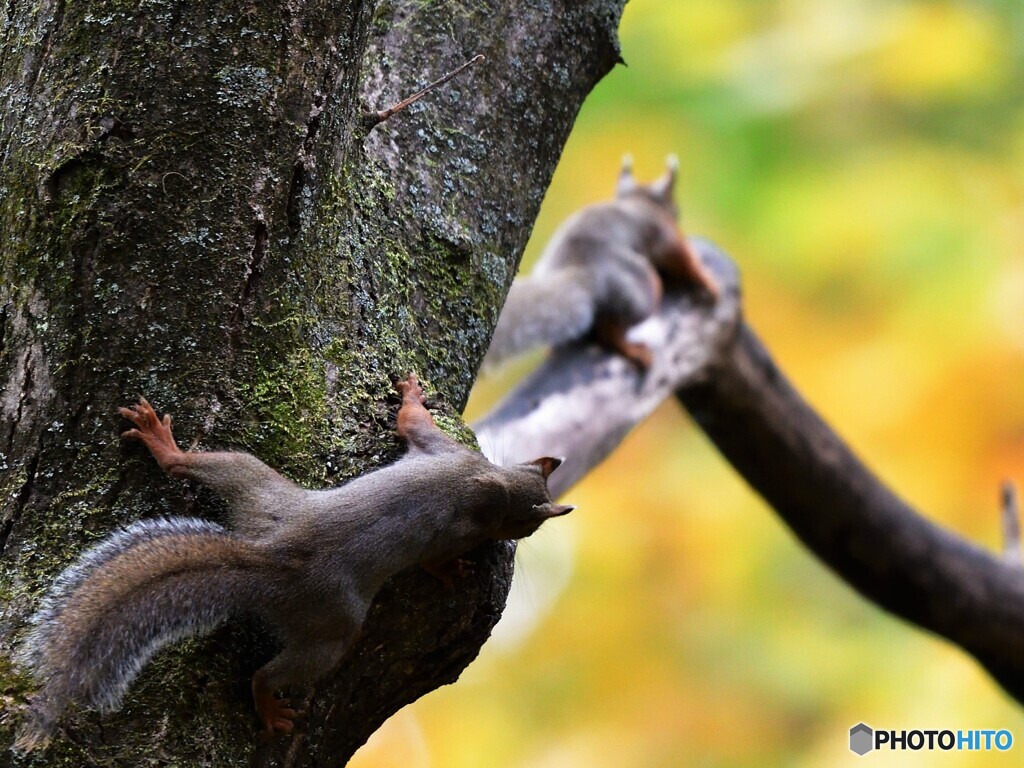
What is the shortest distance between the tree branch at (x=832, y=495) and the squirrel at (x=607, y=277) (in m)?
0.12

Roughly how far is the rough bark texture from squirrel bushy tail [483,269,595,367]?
8.43 ft

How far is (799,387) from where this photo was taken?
Result: 7.14m

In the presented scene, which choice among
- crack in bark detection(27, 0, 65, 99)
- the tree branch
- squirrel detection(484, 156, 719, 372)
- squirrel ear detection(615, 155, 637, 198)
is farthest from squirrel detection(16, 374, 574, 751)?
squirrel ear detection(615, 155, 637, 198)

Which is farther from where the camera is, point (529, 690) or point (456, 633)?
point (529, 690)

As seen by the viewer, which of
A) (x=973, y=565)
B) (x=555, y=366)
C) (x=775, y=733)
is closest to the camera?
(x=555, y=366)

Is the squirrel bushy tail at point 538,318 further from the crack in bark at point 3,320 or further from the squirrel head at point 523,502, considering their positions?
the crack in bark at point 3,320

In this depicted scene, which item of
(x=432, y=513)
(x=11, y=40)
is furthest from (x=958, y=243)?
(x=11, y=40)

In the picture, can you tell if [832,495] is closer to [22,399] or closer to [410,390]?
[410,390]

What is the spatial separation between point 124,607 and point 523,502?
0.96m

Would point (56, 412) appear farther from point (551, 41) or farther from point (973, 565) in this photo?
point (973, 565)

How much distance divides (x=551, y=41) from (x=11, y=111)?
3.99ft

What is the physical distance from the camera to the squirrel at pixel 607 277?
14.9ft

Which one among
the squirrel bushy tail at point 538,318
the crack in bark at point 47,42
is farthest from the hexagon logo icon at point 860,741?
the crack in bark at point 47,42

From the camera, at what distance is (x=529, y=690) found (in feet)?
24.8
